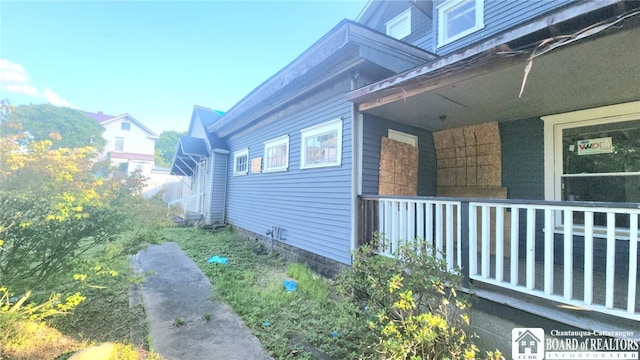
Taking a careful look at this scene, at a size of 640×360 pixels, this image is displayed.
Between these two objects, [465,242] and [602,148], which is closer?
[465,242]

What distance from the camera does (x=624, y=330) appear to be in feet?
6.41

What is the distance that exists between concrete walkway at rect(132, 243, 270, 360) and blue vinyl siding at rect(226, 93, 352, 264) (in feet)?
6.53

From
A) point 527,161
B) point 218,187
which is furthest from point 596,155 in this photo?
point 218,187

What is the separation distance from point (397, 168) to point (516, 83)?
213 centimetres

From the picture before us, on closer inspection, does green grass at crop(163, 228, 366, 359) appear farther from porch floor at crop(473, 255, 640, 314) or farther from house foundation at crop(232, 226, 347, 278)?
porch floor at crop(473, 255, 640, 314)

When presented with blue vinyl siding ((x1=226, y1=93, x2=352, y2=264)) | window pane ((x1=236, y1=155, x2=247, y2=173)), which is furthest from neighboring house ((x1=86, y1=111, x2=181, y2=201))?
blue vinyl siding ((x1=226, y1=93, x2=352, y2=264))

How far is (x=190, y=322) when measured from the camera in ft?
10.5

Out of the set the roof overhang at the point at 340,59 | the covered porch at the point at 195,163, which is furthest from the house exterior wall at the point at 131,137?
the roof overhang at the point at 340,59

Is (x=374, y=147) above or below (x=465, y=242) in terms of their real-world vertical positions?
above

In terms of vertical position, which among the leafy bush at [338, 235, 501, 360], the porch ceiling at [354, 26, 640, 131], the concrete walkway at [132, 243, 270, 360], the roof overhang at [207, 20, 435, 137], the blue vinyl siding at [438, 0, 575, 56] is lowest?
the concrete walkway at [132, 243, 270, 360]

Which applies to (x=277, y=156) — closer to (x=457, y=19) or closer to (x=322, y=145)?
(x=322, y=145)

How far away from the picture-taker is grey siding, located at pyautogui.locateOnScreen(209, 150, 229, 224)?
1027 cm

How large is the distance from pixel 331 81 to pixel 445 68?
2381mm

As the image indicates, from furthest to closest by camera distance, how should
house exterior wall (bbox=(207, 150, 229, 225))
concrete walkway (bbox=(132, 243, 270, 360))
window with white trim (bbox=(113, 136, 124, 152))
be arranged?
window with white trim (bbox=(113, 136, 124, 152)) → house exterior wall (bbox=(207, 150, 229, 225)) → concrete walkway (bbox=(132, 243, 270, 360))
